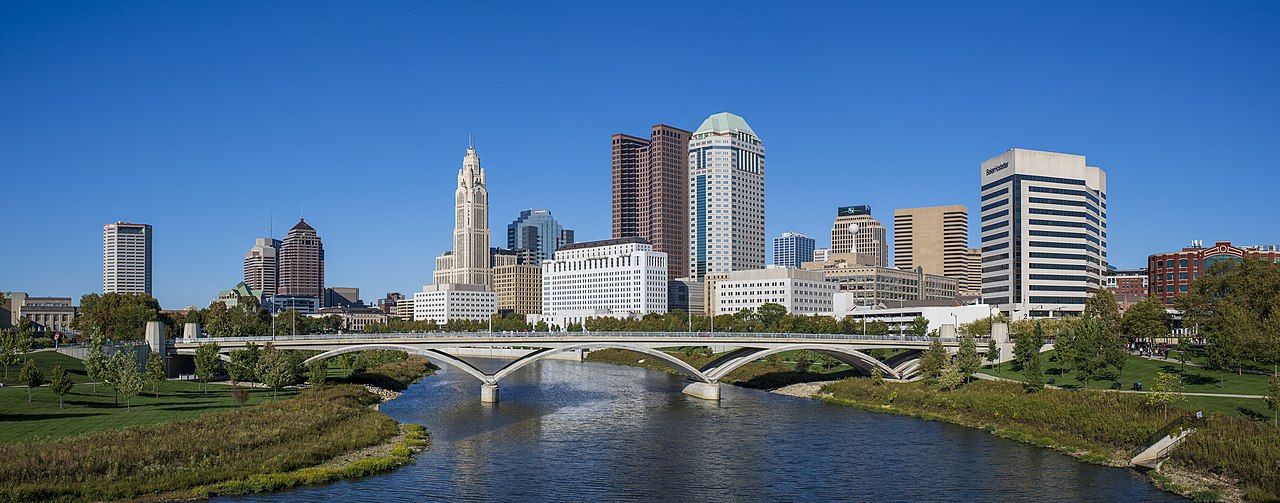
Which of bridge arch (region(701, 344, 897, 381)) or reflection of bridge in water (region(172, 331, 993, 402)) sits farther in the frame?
bridge arch (region(701, 344, 897, 381))

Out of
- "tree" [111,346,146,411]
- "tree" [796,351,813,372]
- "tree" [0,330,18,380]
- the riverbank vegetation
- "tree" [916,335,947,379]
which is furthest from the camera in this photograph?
"tree" [796,351,813,372]

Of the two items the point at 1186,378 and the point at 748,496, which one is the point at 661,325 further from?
the point at 748,496

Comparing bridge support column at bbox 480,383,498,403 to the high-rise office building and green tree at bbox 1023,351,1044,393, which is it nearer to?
green tree at bbox 1023,351,1044,393

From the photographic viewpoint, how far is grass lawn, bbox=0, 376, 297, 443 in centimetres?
6250

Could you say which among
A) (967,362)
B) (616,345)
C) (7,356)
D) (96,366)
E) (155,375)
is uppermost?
(7,356)

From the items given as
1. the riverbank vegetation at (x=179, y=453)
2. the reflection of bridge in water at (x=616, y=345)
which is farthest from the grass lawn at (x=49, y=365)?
the riverbank vegetation at (x=179, y=453)

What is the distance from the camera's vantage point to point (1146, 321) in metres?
120

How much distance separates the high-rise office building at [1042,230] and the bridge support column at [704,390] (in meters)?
91.1

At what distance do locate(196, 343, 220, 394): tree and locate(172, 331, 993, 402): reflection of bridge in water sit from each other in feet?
22.4

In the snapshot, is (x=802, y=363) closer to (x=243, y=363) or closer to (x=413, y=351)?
(x=413, y=351)

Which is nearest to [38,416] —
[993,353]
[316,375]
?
[316,375]

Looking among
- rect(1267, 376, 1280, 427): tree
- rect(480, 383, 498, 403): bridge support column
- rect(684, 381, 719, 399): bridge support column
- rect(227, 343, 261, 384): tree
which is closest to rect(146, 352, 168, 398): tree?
rect(227, 343, 261, 384): tree

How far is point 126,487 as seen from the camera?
165ft

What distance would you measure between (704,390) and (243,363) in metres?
47.0
